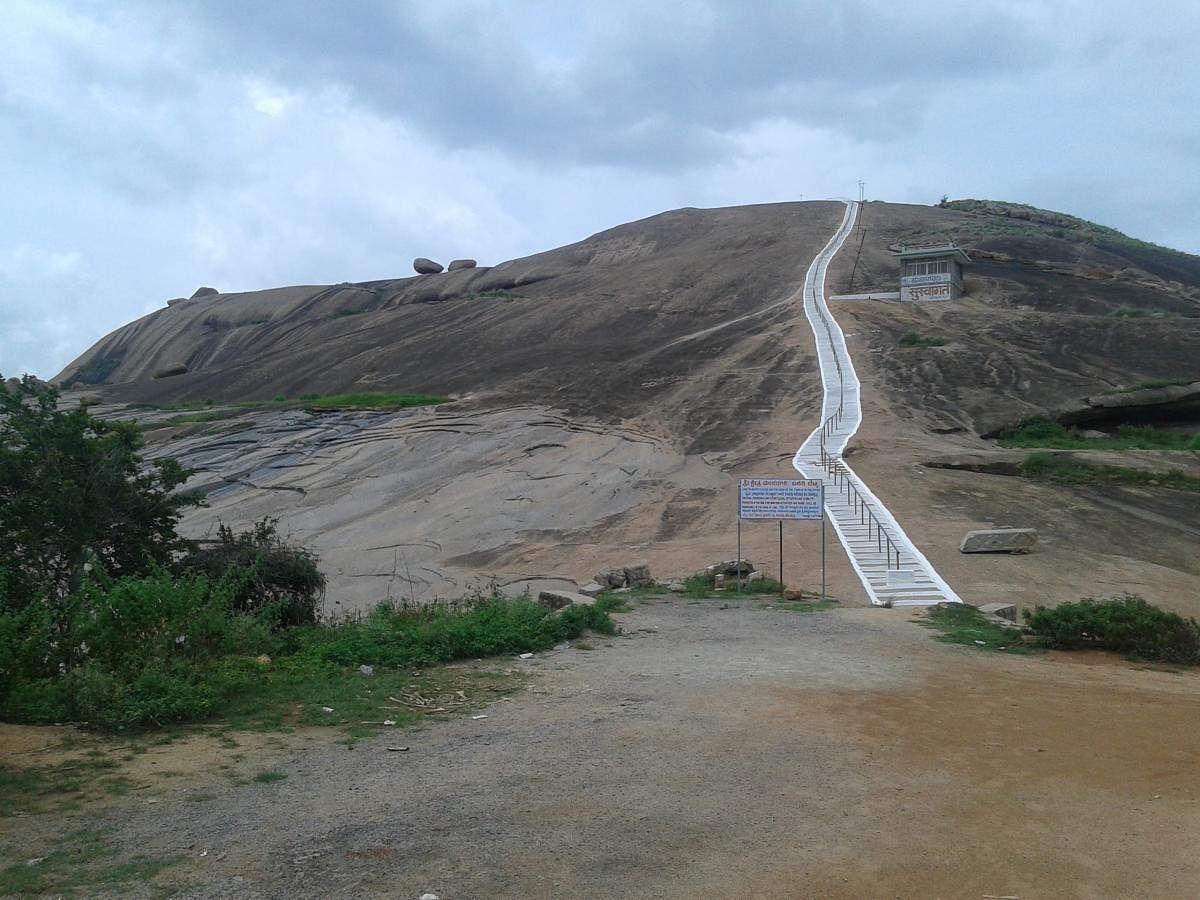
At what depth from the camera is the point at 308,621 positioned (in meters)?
14.8

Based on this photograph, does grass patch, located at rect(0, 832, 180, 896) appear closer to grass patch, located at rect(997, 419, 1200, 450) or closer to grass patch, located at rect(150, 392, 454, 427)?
grass patch, located at rect(997, 419, 1200, 450)

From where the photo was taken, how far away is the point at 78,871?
4852 mm

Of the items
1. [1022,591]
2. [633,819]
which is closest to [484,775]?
[633,819]

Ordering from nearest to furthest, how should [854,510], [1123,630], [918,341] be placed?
[1123,630] < [854,510] < [918,341]

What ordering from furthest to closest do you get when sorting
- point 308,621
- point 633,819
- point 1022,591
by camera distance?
point 1022,591
point 308,621
point 633,819

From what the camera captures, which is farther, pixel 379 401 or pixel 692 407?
pixel 379 401

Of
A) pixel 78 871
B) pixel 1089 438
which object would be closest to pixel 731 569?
pixel 78 871

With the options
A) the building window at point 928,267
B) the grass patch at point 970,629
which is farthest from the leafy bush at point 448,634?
the building window at point 928,267

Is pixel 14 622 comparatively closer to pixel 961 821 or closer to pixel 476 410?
pixel 961 821

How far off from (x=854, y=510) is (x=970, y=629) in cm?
883

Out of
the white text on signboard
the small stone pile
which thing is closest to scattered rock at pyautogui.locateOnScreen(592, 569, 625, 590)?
the small stone pile

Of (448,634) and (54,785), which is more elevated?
(448,634)

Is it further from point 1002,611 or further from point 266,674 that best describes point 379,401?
point 266,674

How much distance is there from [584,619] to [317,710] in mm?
4582
